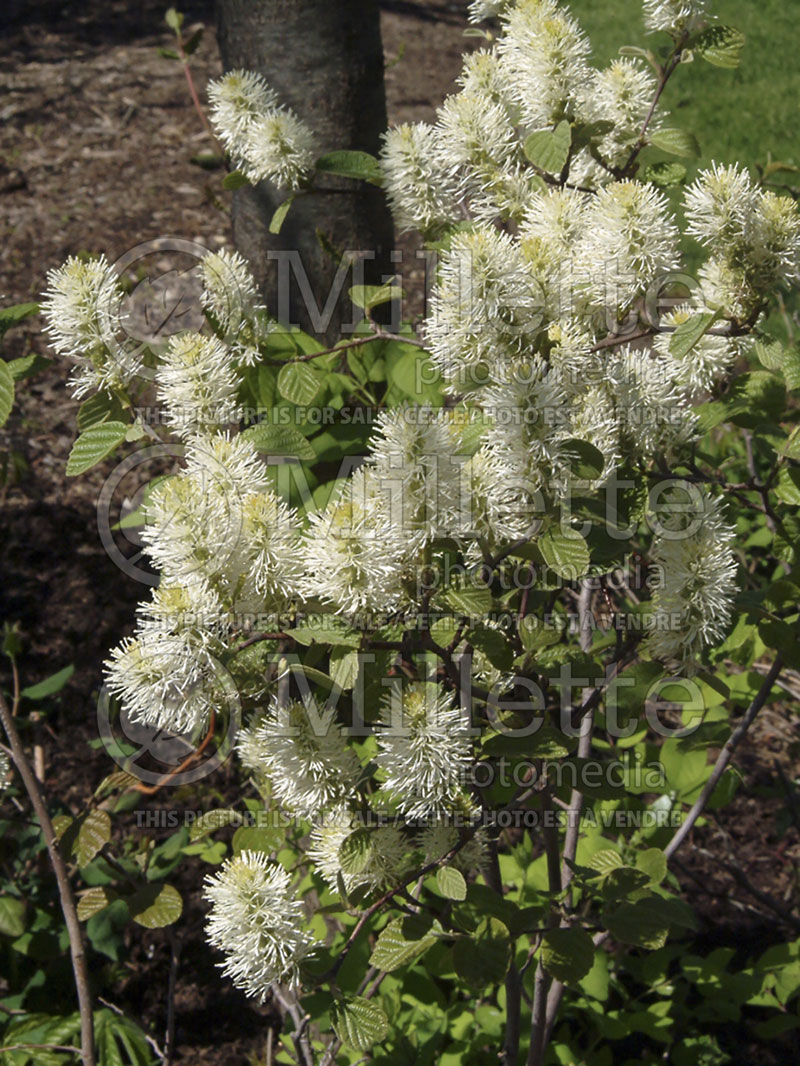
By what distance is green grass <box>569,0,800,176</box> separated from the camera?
18.4 feet

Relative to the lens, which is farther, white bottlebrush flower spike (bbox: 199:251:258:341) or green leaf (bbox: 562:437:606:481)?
white bottlebrush flower spike (bbox: 199:251:258:341)

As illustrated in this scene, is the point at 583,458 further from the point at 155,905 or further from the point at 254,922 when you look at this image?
the point at 155,905

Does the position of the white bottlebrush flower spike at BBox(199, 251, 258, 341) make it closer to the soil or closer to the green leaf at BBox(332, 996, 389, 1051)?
the soil

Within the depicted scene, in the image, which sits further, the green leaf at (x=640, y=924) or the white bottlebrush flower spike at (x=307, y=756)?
the green leaf at (x=640, y=924)

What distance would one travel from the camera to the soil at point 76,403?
2299 mm

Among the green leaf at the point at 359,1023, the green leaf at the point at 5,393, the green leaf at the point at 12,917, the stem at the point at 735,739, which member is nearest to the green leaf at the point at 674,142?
the stem at the point at 735,739

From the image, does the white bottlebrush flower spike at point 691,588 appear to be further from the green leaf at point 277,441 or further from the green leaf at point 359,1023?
the green leaf at point 359,1023

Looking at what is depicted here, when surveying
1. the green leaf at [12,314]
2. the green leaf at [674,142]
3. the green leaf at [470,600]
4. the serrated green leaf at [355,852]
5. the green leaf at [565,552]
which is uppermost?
the green leaf at [674,142]

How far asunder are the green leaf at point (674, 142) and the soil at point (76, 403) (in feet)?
3.03

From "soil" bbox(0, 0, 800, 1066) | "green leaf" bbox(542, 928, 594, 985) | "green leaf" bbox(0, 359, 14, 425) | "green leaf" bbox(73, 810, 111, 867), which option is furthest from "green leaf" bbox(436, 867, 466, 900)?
"green leaf" bbox(0, 359, 14, 425)

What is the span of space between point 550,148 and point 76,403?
112 inches

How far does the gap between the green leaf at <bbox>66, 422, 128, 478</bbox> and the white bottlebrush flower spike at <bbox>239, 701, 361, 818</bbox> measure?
0.38m

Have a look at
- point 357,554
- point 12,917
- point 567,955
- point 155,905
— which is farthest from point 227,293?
point 12,917

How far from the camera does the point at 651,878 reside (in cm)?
150
